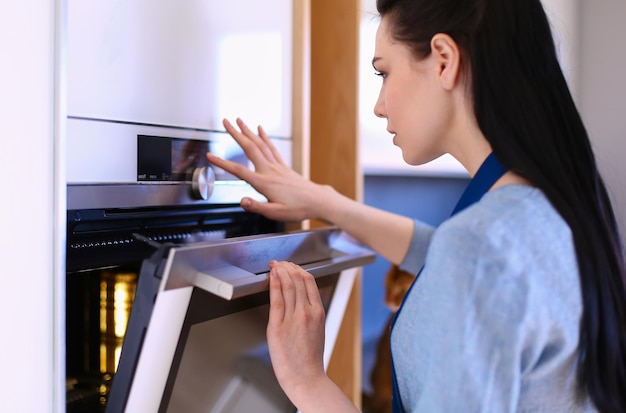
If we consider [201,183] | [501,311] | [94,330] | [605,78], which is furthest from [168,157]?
[605,78]

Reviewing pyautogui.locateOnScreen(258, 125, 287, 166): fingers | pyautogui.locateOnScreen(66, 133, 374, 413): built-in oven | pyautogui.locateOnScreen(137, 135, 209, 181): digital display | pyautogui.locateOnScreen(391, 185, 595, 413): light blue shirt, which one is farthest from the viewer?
pyautogui.locateOnScreen(258, 125, 287, 166): fingers

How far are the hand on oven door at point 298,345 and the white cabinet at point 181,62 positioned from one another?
293mm

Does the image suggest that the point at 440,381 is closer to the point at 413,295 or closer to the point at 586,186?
the point at 413,295

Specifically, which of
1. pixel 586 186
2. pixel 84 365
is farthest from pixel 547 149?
pixel 84 365

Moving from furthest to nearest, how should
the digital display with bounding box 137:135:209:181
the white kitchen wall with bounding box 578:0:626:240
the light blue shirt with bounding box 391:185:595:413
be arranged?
1. the white kitchen wall with bounding box 578:0:626:240
2. the digital display with bounding box 137:135:209:181
3. the light blue shirt with bounding box 391:185:595:413

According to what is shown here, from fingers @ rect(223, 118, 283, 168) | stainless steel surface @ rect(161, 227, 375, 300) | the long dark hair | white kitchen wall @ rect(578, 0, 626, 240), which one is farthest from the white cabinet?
white kitchen wall @ rect(578, 0, 626, 240)

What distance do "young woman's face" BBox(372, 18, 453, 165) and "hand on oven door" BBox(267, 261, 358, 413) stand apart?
0.23 metres

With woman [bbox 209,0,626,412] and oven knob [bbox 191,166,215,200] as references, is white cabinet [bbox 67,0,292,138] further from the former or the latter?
woman [bbox 209,0,626,412]

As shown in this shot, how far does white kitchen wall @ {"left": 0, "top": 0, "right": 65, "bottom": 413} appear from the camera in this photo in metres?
0.68

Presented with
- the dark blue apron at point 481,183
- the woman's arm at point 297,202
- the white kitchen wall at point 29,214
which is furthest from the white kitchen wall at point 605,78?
the white kitchen wall at point 29,214

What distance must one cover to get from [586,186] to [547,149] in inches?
2.6

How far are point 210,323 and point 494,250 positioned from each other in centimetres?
39

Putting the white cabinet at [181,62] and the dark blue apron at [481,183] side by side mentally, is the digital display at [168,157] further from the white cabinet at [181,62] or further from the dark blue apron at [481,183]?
the dark blue apron at [481,183]

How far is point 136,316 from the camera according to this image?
0.72m
